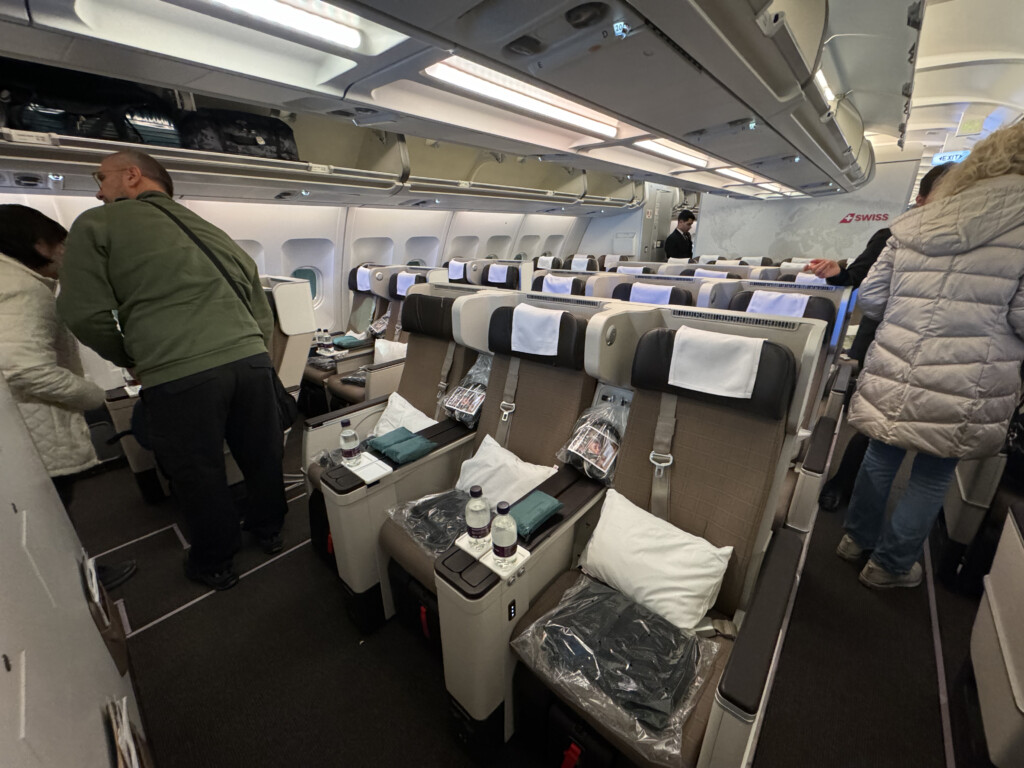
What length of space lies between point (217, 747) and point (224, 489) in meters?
1.07

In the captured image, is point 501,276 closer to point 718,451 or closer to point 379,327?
point 379,327

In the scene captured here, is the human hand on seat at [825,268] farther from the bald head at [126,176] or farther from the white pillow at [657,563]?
the bald head at [126,176]

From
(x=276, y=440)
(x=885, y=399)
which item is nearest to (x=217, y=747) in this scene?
(x=276, y=440)

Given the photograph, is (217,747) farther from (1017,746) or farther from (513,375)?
(1017,746)

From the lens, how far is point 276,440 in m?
2.22

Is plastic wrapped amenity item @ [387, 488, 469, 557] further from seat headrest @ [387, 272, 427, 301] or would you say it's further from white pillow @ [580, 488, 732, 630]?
seat headrest @ [387, 272, 427, 301]

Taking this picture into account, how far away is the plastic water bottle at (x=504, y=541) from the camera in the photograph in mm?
1352

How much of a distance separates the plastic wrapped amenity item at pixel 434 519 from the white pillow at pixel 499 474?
0.36ft

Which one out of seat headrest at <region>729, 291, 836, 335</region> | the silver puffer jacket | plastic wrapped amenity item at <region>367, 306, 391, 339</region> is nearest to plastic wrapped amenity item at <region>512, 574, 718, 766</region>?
the silver puffer jacket

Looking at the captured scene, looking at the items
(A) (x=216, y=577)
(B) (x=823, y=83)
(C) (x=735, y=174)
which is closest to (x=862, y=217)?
(C) (x=735, y=174)

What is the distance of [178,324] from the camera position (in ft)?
5.89

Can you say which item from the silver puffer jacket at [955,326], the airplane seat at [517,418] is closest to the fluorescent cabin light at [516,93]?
the airplane seat at [517,418]

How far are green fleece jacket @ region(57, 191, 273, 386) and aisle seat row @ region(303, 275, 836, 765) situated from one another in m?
0.74

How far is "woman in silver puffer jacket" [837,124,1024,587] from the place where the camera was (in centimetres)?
148
